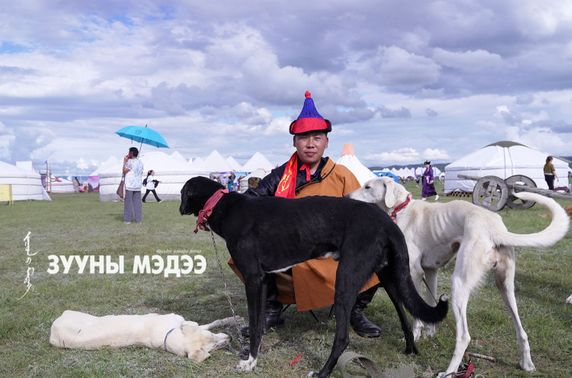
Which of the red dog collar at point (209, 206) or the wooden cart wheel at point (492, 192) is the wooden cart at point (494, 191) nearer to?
the wooden cart wheel at point (492, 192)

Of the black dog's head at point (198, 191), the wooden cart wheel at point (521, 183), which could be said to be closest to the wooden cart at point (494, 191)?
the wooden cart wheel at point (521, 183)

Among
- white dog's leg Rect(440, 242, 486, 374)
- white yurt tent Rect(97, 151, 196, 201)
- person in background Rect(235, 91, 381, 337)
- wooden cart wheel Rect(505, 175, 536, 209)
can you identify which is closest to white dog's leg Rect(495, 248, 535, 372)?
white dog's leg Rect(440, 242, 486, 374)

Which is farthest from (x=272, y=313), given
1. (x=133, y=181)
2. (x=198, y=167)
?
(x=198, y=167)

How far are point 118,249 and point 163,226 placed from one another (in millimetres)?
4099

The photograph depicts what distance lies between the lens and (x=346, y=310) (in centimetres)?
342

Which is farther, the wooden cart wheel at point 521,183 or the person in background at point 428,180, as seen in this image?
the person in background at point 428,180

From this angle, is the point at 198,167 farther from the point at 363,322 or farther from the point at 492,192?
the point at 363,322

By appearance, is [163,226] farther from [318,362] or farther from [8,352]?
[318,362]

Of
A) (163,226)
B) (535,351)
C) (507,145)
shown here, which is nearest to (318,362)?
(535,351)

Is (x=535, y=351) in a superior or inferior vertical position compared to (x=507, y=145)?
inferior

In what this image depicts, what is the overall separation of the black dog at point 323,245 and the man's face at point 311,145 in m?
0.93

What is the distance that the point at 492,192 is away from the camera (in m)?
13.5

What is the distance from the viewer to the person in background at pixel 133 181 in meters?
13.3

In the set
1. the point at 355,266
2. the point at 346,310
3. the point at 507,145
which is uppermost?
the point at 507,145
